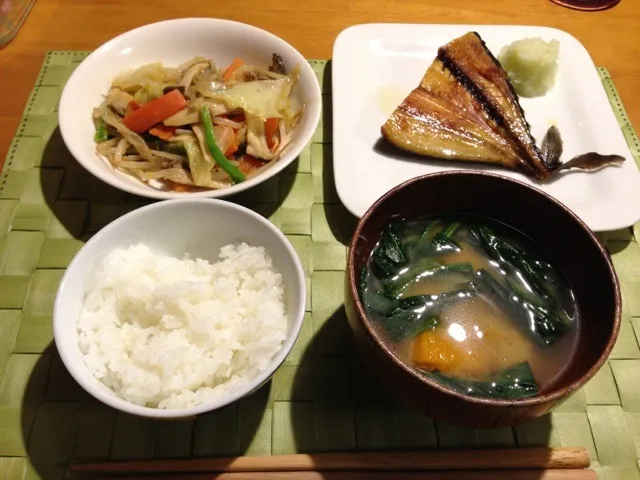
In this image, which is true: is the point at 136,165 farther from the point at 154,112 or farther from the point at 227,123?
the point at 227,123

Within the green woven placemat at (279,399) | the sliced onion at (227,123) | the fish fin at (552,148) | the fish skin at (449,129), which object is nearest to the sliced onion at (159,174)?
the green woven placemat at (279,399)

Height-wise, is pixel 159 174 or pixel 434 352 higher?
pixel 434 352

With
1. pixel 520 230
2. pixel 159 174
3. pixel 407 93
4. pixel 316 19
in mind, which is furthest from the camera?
pixel 316 19

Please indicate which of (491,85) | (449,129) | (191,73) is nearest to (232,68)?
(191,73)

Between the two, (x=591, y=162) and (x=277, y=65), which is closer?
(x=591, y=162)

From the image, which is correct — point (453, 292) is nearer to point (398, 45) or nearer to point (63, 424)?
point (63, 424)

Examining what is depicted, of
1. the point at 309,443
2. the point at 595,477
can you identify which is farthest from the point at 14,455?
the point at 595,477

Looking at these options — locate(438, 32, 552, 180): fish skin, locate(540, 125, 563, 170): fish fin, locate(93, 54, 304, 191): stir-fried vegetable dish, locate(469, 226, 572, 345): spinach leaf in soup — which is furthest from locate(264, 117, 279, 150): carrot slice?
locate(540, 125, 563, 170): fish fin

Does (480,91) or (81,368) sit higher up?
(480,91)
